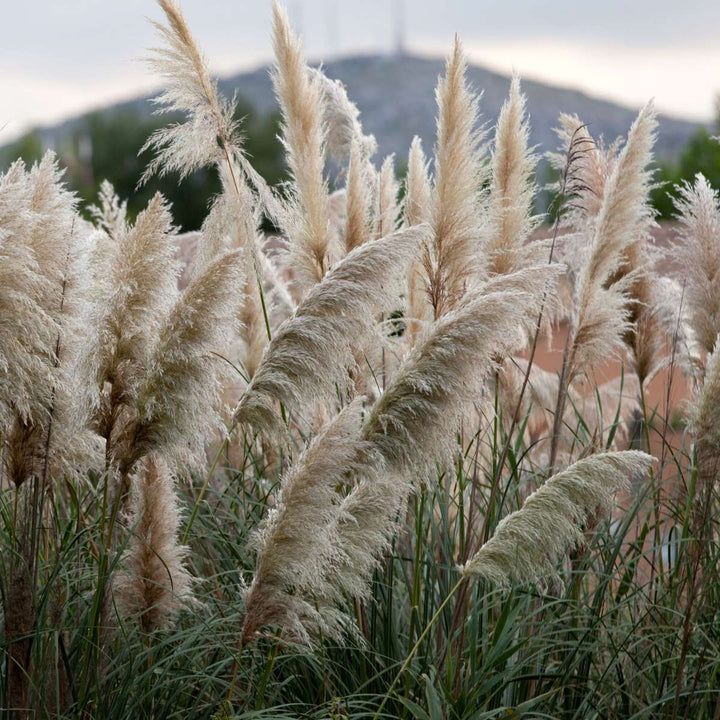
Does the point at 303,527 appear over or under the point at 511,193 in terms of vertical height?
under

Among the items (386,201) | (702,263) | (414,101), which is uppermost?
(414,101)

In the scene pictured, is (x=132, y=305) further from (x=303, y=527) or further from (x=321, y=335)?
(x=303, y=527)

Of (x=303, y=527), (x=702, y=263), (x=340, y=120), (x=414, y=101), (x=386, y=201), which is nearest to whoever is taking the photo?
(x=303, y=527)

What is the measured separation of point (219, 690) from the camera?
339 cm

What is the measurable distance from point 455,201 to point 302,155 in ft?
2.36

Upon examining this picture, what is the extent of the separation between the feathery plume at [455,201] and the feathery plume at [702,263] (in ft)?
2.79

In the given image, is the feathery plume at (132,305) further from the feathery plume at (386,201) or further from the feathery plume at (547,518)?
the feathery plume at (386,201)

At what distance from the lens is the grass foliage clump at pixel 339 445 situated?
2715 mm

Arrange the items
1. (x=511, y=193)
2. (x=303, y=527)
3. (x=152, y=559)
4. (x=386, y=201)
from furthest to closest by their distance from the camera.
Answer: (x=386, y=201) < (x=511, y=193) < (x=152, y=559) < (x=303, y=527)

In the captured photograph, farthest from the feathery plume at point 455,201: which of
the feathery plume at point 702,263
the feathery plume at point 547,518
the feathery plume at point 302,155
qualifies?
the feathery plume at point 547,518

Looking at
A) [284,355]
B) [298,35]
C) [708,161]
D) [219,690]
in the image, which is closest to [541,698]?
[219,690]

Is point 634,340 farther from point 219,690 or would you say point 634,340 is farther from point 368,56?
point 368,56

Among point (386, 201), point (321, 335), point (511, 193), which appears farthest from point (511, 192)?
point (321, 335)

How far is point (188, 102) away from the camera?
4.09 metres
